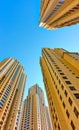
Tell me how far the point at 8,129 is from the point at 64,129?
146 feet

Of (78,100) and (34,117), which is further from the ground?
(34,117)

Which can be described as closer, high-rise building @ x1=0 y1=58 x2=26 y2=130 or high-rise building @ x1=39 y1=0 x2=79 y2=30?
high-rise building @ x1=39 y1=0 x2=79 y2=30

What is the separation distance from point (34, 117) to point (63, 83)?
3474 inches

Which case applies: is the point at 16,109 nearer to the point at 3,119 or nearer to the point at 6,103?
the point at 6,103

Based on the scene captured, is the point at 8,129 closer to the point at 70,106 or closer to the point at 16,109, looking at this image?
the point at 16,109

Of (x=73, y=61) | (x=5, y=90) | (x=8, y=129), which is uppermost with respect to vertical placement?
(x=5, y=90)

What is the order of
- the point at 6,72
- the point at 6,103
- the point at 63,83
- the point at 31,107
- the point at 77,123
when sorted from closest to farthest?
the point at 77,123, the point at 63,83, the point at 6,103, the point at 6,72, the point at 31,107

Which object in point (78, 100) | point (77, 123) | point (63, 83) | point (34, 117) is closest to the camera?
point (77, 123)

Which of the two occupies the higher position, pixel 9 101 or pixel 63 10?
pixel 9 101

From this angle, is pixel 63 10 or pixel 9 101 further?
pixel 9 101

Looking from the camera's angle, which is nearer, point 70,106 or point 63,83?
point 70,106

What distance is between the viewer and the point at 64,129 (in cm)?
3919

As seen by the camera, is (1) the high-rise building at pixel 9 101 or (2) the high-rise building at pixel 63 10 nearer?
(2) the high-rise building at pixel 63 10

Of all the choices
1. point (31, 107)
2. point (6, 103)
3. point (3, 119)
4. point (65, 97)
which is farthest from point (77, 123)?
point (31, 107)
